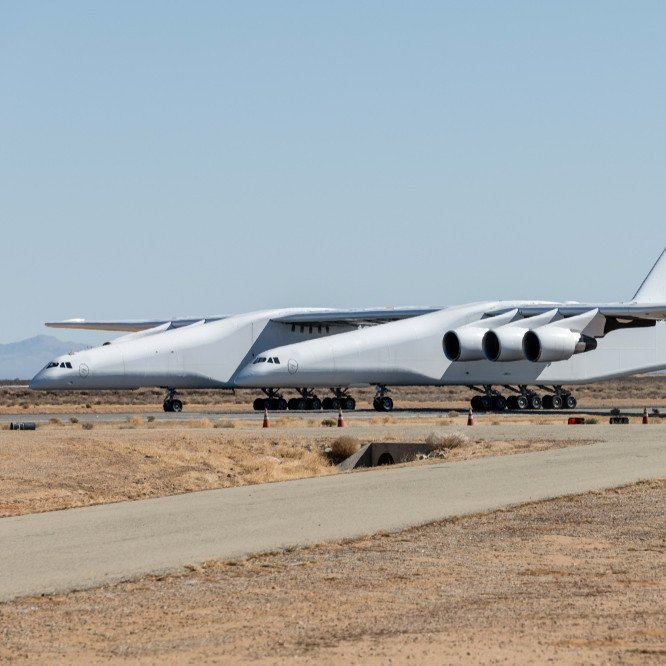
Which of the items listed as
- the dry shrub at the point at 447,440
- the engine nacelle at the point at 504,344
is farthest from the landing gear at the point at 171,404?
the dry shrub at the point at 447,440

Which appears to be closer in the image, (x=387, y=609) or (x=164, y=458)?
(x=387, y=609)

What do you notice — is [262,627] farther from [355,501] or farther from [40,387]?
[40,387]

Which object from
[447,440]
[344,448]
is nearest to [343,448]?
[344,448]

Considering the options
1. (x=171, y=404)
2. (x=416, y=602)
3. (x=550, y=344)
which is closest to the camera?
(x=416, y=602)

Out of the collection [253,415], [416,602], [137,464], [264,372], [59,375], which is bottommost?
[416,602]

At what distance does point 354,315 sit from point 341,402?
340 centimetres

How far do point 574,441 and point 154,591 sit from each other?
16.7 metres

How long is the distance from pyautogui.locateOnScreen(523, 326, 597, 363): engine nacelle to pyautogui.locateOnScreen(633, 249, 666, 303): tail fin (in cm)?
900

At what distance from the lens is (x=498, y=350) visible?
45188 millimetres

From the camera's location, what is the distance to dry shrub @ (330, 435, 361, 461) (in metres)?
26.4

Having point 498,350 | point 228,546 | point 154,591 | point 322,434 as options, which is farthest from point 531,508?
point 498,350

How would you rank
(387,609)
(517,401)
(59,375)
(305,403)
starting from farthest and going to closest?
1. (305,403)
2. (517,401)
3. (59,375)
4. (387,609)

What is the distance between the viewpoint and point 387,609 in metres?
8.33

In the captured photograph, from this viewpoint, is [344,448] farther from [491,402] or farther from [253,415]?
[491,402]
